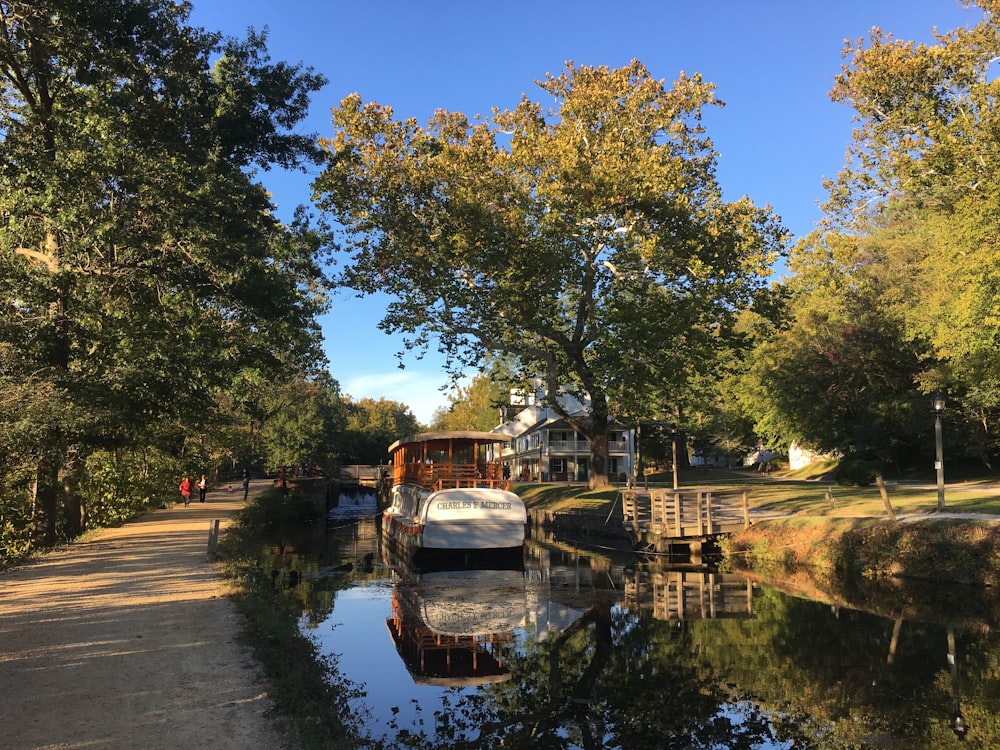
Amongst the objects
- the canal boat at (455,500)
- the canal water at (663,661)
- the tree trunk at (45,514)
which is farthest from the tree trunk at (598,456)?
the tree trunk at (45,514)

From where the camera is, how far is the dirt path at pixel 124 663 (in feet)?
24.0

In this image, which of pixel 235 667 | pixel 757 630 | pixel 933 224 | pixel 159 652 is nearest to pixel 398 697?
pixel 235 667

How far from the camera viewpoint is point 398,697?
11.0 meters

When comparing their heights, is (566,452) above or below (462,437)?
below

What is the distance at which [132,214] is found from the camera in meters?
16.5

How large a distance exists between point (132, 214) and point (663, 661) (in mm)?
15715

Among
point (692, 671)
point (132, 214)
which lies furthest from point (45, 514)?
point (692, 671)

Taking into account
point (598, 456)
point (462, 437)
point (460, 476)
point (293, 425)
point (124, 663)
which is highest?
point (293, 425)

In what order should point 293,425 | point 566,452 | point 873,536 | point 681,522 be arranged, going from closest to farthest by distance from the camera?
1. point 873,536
2. point 681,522
3. point 293,425
4. point 566,452

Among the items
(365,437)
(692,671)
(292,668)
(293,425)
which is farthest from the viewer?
(365,437)

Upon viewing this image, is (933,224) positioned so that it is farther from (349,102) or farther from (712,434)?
(712,434)

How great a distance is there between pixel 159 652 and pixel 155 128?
12023mm

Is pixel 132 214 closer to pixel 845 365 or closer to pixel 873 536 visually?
pixel 873 536

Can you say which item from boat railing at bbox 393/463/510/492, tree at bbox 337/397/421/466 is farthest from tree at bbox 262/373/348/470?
boat railing at bbox 393/463/510/492
